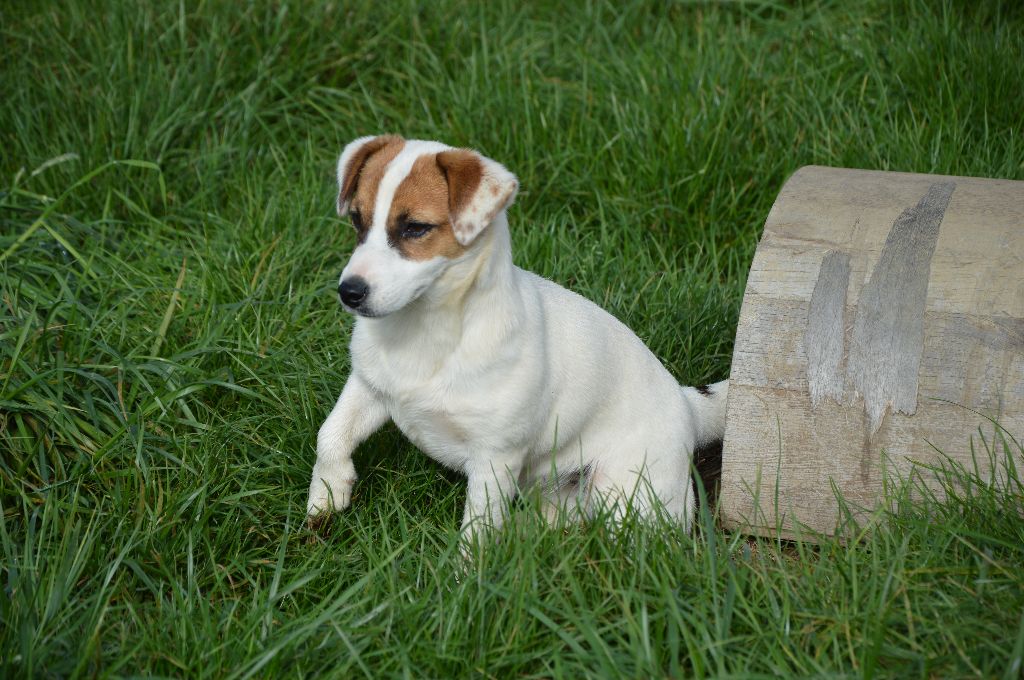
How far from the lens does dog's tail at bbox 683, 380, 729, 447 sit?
145 inches

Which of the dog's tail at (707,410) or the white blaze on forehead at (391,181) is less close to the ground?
the white blaze on forehead at (391,181)

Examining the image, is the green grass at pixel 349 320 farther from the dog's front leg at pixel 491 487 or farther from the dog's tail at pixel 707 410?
the dog's tail at pixel 707 410

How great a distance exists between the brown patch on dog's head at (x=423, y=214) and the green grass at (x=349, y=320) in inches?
30.7

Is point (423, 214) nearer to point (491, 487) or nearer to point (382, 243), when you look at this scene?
point (382, 243)

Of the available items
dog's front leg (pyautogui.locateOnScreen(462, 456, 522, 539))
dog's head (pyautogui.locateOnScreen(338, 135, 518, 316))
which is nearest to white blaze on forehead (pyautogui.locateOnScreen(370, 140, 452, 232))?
dog's head (pyautogui.locateOnScreen(338, 135, 518, 316))

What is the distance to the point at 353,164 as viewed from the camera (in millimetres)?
3064

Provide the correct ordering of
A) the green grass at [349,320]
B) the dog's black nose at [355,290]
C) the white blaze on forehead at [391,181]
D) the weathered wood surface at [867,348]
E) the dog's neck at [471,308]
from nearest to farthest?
the green grass at [349,320] < the dog's black nose at [355,290] < the white blaze on forehead at [391,181] < the dog's neck at [471,308] < the weathered wood surface at [867,348]

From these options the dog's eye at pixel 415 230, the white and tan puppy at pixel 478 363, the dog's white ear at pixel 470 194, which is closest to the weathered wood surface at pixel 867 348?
the white and tan puppy at pixel 478 363

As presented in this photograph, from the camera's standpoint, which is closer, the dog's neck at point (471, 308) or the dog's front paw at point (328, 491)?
the dog's neck at point (471, 308)

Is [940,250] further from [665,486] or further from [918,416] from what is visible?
[665,486]

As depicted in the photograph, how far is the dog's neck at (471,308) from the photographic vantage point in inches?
117

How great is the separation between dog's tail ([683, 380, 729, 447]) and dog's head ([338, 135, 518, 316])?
115cm

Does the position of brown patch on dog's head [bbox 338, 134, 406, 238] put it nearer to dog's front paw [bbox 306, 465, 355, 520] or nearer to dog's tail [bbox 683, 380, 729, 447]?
dog's front paw [bbox 306, 465, 355, 520]

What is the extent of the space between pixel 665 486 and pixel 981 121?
2.71 meters
